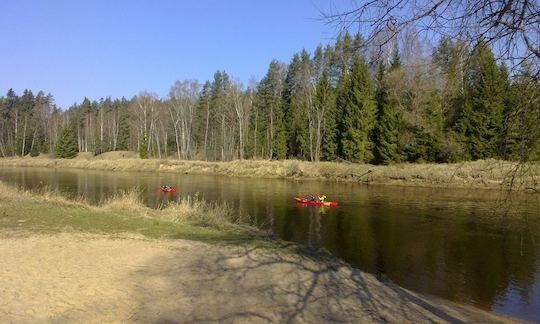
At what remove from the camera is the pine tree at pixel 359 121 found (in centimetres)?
4712

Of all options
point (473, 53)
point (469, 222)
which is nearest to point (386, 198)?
point (469, 222)

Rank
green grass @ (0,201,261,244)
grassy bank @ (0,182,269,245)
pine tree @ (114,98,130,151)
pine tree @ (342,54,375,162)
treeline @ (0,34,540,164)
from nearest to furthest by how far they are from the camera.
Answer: treeline @ (0,34,540,164)
green grass @ (0,201,261,244)
grassy bank @ (0,182,269,245)
pine tree @ (342,54,375,162)
pine tree @ (114,98,130,151)

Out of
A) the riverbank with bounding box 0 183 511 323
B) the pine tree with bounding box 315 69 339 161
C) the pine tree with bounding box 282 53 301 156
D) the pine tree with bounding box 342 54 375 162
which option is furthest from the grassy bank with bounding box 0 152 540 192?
the riverbank with bounding box 0 183 511 323

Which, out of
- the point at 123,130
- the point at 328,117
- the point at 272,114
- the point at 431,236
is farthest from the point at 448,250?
the point at 123,130

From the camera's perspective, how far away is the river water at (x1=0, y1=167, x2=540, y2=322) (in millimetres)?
11562

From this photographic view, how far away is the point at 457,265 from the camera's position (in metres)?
14.0

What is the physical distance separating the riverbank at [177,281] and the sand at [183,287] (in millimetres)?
18

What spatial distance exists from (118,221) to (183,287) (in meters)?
6.87

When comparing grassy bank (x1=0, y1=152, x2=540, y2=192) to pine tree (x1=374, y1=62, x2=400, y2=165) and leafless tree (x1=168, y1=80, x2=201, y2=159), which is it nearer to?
pine tree (x1=374, y1=62, x2=400, y2=165)

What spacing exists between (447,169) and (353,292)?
105 ft

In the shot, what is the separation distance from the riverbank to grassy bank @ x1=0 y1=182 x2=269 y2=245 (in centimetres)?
7

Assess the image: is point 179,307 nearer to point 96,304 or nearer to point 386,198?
point 96,304

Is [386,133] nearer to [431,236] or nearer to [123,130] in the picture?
[431,236]

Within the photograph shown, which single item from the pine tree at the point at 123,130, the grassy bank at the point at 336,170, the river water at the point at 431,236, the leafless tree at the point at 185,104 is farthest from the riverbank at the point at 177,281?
the pine tree at the point at 123,130
